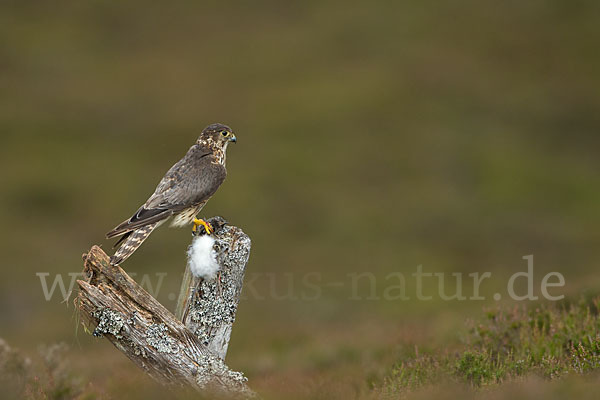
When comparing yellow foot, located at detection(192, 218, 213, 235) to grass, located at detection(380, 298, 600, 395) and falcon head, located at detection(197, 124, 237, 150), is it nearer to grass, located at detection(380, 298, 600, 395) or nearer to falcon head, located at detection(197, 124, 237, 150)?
falcon head, located at detection(197, 124, 237, 150)

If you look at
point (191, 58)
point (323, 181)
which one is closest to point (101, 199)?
point (323, 181)

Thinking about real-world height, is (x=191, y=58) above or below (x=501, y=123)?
above

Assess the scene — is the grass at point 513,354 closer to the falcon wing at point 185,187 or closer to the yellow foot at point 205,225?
the yellow foot at point 205,225

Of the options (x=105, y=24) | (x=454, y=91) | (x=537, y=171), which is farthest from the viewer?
(x=105, y=24)

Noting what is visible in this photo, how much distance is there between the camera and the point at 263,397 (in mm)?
6668

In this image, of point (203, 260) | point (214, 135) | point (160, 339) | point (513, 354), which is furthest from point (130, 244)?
point (513, 354)

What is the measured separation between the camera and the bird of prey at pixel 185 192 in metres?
7.06

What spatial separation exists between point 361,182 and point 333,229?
181 inches

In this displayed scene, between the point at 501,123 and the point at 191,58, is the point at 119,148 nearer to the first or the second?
the point at 191,58

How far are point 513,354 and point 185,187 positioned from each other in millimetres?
4244

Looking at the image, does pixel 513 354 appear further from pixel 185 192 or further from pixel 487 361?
pixel 185 192

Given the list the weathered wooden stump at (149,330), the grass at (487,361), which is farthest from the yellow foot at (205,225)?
the grass at (487,361)

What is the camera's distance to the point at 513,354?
7.58m

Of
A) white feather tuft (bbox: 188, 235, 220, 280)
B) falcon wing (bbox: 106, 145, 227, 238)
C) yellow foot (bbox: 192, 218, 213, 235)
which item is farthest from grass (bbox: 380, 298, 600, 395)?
falcon wing (bbox: 106, 145, 227, 238)
